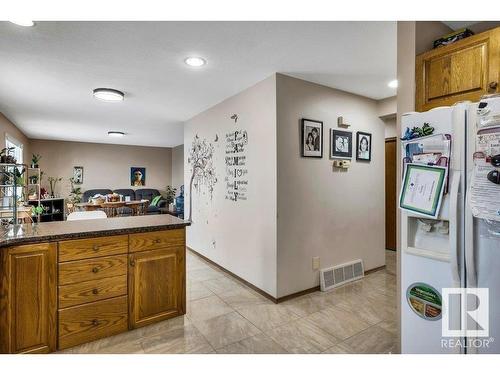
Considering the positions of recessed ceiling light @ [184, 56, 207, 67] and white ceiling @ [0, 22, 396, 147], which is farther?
recessed ceiling light @ [184, 56, 207, 67]

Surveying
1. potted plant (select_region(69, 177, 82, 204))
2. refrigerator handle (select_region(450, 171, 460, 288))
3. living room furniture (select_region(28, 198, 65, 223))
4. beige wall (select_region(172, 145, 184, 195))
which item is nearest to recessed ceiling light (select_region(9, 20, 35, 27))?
refrigerator handle (select_region(450, 171, 460, 288))

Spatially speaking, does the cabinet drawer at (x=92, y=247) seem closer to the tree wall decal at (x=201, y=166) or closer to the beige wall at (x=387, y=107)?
the tree wall decal at (x=201, y=166)

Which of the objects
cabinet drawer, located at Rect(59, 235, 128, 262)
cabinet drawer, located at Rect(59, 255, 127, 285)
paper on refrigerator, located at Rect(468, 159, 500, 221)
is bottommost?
cabinet drawer, located at Rect(59, 255, 127, 285)

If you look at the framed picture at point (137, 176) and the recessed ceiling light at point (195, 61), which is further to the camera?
Answer: the framed picture at point (137, 176)

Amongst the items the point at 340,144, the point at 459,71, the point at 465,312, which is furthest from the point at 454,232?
the point at 340,144

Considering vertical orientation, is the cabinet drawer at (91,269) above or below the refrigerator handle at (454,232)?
below

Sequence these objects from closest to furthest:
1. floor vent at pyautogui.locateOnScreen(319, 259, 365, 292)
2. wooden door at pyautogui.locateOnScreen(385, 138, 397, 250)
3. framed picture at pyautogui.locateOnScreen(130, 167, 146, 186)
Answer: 1. floor vent at pyautogui.locateOnScreen(319, 259, 365, 292)
2. wooden door at pyautogui.locateOnScreen(385, 138, 397, 250)
3. framed picture at pyautogui.locateOnScreen(130, 167, 146, 186)

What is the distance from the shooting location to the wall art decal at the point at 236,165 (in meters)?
3.15

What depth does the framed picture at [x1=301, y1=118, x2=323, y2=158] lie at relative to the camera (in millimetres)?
2855

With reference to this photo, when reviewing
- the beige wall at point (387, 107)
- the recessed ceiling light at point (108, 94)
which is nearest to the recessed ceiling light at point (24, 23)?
the recessed ceiling light at point (108, 94)

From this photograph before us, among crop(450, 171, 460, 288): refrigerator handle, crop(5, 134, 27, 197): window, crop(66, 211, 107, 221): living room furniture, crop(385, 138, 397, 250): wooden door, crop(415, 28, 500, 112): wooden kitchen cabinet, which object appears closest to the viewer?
crop(450, 171, 460, 288): refrigerator handle

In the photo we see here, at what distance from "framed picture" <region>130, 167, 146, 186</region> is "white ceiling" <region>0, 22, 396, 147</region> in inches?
179

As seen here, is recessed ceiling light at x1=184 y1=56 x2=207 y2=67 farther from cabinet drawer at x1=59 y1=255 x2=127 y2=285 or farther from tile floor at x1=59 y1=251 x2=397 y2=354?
tile floor at x1=59 y1=251 x2=397 y2=354
